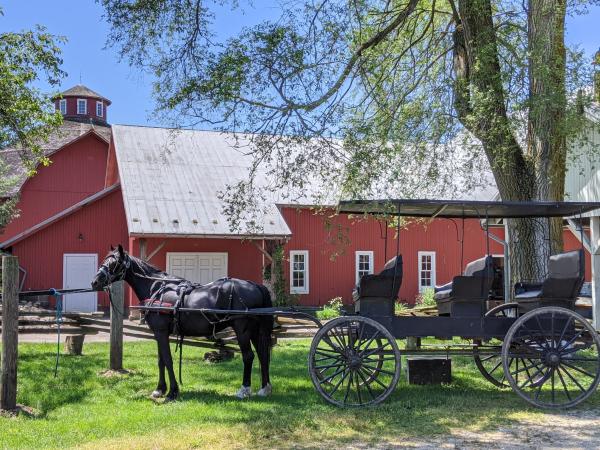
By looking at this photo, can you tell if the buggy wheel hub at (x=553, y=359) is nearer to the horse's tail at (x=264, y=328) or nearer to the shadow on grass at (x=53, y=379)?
the horse's tail at (x=264, y=328)

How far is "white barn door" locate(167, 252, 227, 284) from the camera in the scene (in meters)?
23.2

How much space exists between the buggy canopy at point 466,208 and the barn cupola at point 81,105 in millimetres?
39791

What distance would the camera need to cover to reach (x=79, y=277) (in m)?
23.7

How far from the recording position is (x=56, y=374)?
10.1m

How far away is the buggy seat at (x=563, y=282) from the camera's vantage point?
7969 millimetres

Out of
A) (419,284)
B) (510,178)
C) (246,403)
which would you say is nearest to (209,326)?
(246,403)

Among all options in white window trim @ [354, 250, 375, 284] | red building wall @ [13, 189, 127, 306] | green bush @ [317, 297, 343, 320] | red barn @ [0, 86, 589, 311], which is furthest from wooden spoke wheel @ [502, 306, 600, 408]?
red building wall @ [13, 189, 127, 306]

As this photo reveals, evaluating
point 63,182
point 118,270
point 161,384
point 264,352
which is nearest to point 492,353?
point 264,352

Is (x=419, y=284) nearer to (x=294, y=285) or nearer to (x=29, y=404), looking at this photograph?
(x=294, y=285)

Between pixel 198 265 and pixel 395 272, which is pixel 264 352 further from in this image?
pixel 198 265

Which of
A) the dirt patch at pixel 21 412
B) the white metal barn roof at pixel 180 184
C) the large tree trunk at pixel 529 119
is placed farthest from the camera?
the white metal barn roof at pixel 180 184

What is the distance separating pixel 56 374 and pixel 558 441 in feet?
23.5

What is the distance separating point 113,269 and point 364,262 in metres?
18.1

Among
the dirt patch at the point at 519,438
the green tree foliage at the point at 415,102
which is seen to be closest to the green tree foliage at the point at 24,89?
the green tree foliage at the point at 415,102
